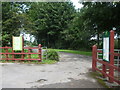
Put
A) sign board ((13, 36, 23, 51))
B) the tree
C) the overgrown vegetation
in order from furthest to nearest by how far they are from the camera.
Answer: the tree → the overgrown vegetation → sign board ((13, 36, 23, 51))

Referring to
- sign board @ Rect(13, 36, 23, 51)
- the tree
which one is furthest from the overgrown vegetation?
sign board @ Rect(13, 36, 23, 51)

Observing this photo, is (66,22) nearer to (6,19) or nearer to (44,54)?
(6,19)

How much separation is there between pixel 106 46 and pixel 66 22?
83.1 feet

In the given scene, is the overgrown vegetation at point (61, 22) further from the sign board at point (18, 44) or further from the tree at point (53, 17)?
the sign board at point (18, 44)

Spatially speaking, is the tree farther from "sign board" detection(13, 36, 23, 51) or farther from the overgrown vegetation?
"sign board" detection(13, 36, 23, 51)

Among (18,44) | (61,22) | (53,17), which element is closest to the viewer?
(18,44)

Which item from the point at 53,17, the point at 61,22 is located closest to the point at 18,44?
the point at 61,22

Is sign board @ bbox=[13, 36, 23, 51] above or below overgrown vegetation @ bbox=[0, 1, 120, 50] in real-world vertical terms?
below

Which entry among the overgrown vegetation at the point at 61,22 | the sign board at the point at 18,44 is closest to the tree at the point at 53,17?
the overgrown vegetation at the point at 61,22

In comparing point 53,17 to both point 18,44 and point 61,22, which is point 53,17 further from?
point 18,44

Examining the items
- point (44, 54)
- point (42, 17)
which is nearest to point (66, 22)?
point (42, 17)

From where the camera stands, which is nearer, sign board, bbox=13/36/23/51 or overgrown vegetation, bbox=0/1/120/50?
sign board, bbox=13/36/23/51

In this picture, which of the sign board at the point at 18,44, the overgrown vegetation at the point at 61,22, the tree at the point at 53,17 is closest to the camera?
the sign board at the point at 18,44

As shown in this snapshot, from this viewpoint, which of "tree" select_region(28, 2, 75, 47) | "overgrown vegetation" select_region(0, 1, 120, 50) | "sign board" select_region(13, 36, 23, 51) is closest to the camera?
"sign board" select_region(13, 36, 23, 51)
